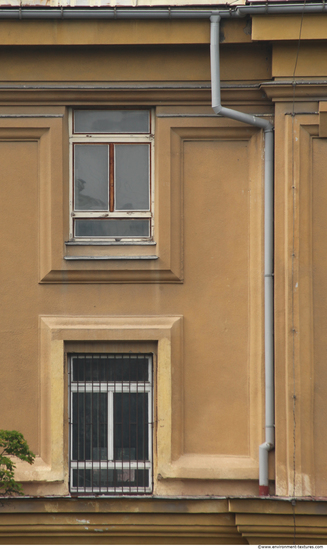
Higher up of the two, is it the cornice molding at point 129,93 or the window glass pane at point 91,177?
the cornice molding at point 129,93

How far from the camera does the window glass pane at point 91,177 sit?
9.02 m

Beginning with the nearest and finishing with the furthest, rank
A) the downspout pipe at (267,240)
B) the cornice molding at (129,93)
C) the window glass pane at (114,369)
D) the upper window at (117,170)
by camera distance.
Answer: the downspout pipe at (267,240) → the cornice molding at (129,93) → the window glass pane at (114,369) → the upper window at (117,170)

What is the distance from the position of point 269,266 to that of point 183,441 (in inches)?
99.3

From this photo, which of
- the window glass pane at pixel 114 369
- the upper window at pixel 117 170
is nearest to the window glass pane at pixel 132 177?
the upper window at pixel 117 170

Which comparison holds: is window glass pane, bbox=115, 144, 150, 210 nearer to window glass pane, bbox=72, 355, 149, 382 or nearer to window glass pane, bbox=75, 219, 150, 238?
window glass pane, bbox=75, 219, 150, 238

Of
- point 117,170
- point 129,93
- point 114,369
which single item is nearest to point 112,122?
point 129,93

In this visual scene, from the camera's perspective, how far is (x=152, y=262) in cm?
880

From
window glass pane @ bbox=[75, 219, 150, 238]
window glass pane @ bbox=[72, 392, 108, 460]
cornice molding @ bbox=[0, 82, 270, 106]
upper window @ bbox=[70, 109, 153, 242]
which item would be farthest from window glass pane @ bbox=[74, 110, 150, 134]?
window glass pane @ bbox=[72, 392, 108, 460]

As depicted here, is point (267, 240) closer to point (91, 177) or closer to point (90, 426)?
point (91, 177)

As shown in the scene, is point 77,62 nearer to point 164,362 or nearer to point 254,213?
point 254,213

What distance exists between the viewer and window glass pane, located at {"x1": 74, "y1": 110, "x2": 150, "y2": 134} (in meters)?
9.01

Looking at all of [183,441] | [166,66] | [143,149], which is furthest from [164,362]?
[166,66]

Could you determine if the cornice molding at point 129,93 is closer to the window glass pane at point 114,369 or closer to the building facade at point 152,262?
the building facade at point 152,262

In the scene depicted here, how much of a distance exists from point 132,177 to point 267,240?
199 cm
